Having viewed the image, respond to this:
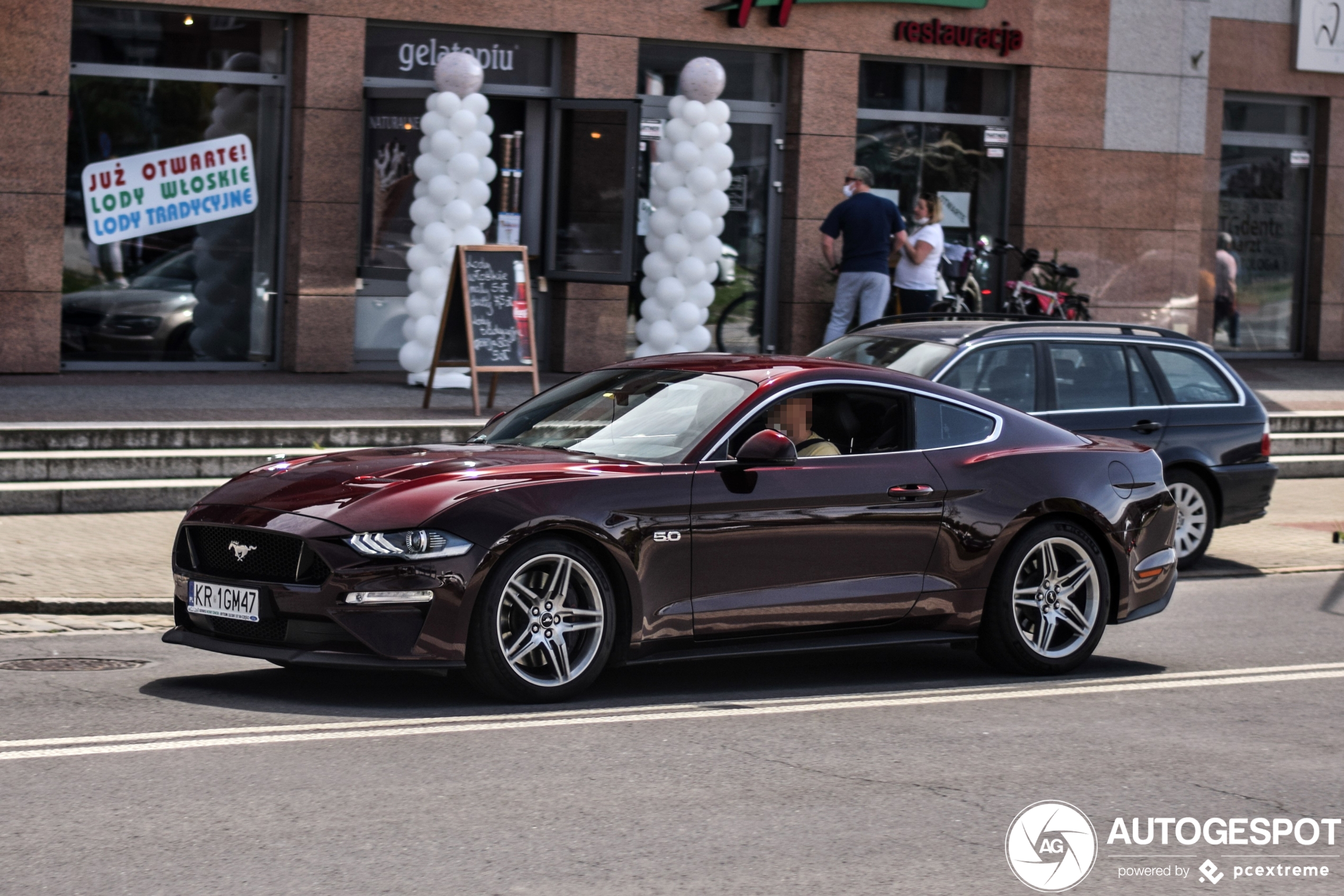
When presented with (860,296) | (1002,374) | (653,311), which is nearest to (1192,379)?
(1002,374)

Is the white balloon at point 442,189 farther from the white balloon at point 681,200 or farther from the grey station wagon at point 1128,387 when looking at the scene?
the grey station wagon at point 1128,387

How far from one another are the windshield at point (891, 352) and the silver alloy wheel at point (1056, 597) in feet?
9.42

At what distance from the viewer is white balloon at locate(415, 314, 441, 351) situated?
55.8ft

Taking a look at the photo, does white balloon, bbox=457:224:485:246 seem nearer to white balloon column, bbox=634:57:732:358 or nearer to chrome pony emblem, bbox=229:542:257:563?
white balloon column, bbox=634:57:732:358

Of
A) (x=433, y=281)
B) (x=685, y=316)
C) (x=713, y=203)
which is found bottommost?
(x=685, y=316)

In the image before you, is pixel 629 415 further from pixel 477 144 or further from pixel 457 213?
pixel 477 144

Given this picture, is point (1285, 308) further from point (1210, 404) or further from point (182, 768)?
point (182, 768)

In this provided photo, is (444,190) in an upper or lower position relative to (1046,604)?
upper

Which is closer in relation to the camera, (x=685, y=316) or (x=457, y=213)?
(x=457, y=213)

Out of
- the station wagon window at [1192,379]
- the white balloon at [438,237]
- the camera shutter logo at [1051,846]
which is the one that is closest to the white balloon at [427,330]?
the white balloon at [438,237]

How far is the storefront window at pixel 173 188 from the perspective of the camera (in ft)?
56.1

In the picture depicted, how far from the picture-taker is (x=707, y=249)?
1830 cm

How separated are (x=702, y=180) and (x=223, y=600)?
11382 millimetres

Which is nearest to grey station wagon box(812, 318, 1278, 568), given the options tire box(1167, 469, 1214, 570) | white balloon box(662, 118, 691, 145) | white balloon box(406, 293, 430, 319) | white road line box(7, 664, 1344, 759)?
tire box(1167, 469, 1214, 570)
